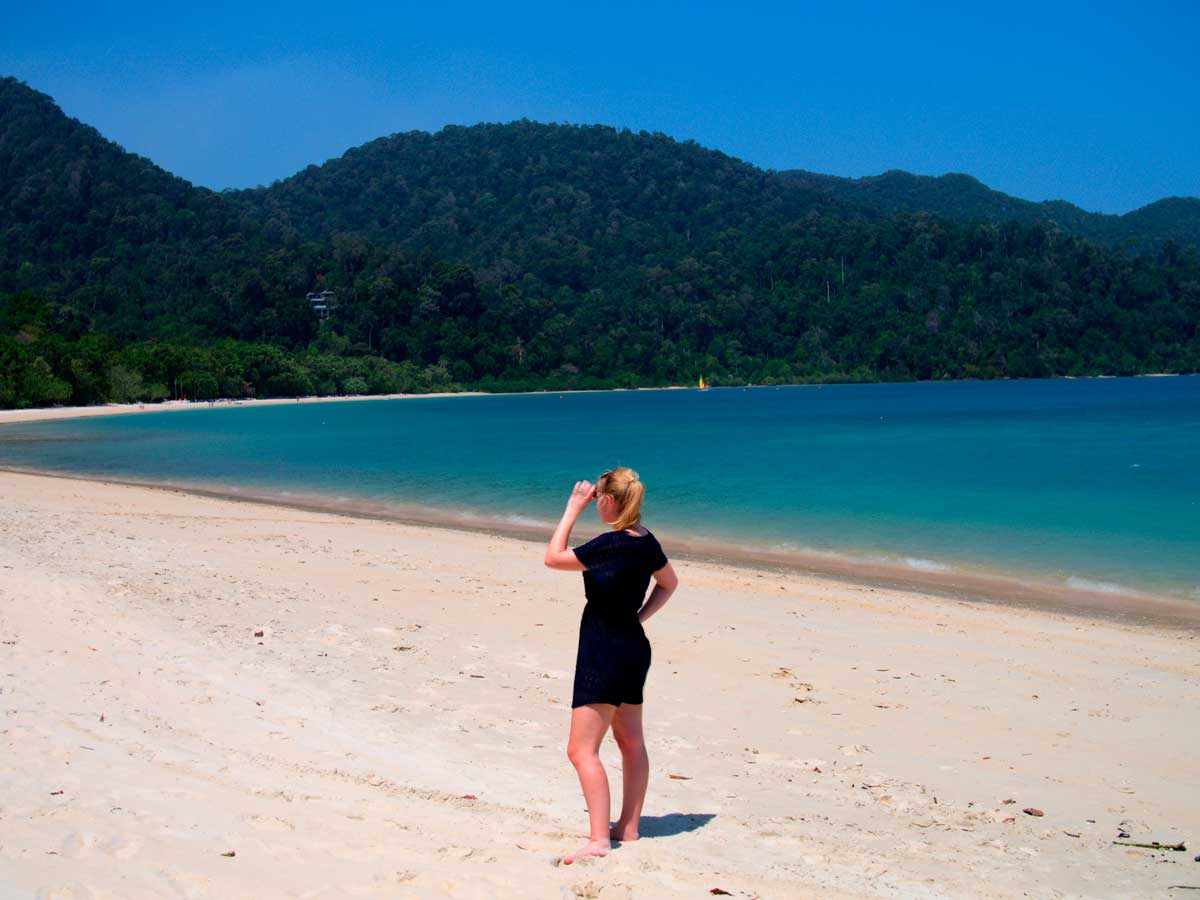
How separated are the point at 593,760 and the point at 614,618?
24.7 inches

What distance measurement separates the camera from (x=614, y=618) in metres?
4.46

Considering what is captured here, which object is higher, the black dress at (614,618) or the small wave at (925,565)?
the black dress at (614,618)

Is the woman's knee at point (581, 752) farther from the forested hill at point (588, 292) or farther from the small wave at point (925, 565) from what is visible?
the forested hill at point (588, 292)

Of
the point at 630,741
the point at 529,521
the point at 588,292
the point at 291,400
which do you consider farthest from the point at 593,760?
the point at 588,292

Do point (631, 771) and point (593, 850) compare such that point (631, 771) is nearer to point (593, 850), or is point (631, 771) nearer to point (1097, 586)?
point (593, 850)

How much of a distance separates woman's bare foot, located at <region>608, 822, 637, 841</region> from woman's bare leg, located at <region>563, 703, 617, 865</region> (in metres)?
0.17

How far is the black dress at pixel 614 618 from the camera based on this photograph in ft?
14.3

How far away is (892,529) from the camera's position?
63.4 ft

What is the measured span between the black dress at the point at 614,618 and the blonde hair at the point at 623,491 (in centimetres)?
7

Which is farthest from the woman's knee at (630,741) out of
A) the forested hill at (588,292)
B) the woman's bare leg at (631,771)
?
the forested hill at (588,292)

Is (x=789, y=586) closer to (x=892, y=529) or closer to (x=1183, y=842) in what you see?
(x=892, y=529)

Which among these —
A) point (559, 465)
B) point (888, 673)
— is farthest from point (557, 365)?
point (888, 673)

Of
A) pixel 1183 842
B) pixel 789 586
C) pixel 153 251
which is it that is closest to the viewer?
pixel 1183 842

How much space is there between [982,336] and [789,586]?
15765 centimetres
